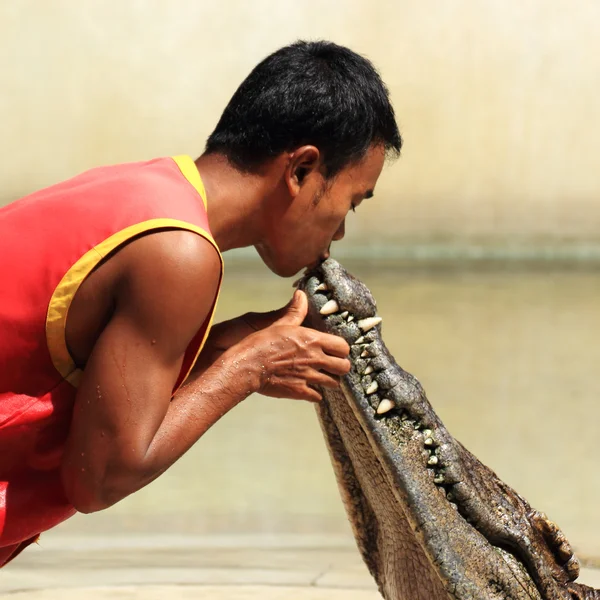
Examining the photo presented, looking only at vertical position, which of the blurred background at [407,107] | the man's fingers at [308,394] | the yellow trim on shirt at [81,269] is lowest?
the blurred background at [407,107]

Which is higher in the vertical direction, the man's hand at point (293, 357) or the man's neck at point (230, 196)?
the man's neck at point (230, 196)

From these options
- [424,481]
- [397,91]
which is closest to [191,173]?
[424,481]

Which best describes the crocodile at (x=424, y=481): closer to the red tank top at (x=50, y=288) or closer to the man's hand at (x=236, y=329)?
the man's hand at (x=236, y=329)

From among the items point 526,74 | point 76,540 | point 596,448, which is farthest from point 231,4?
point 76,540

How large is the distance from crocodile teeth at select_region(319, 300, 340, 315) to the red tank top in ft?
1.46

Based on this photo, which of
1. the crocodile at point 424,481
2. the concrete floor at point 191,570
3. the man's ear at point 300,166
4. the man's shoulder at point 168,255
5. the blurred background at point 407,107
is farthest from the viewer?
the blurred background at point 407,107

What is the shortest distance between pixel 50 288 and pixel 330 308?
74cm

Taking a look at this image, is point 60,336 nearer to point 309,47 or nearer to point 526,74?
point 309,47

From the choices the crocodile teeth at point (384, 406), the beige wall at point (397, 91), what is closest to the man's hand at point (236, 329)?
the crocodile teeth at point (384, 406)

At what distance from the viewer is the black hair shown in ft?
7.59

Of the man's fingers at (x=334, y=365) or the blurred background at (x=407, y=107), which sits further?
the blurred background at (x=407, y=107)

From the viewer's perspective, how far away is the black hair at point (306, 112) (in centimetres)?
231

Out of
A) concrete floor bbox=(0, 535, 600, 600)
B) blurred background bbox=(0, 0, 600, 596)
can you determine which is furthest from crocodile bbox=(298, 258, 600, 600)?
blurred background bbox=(0, 0, 600, 596)

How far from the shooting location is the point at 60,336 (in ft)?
7.04
